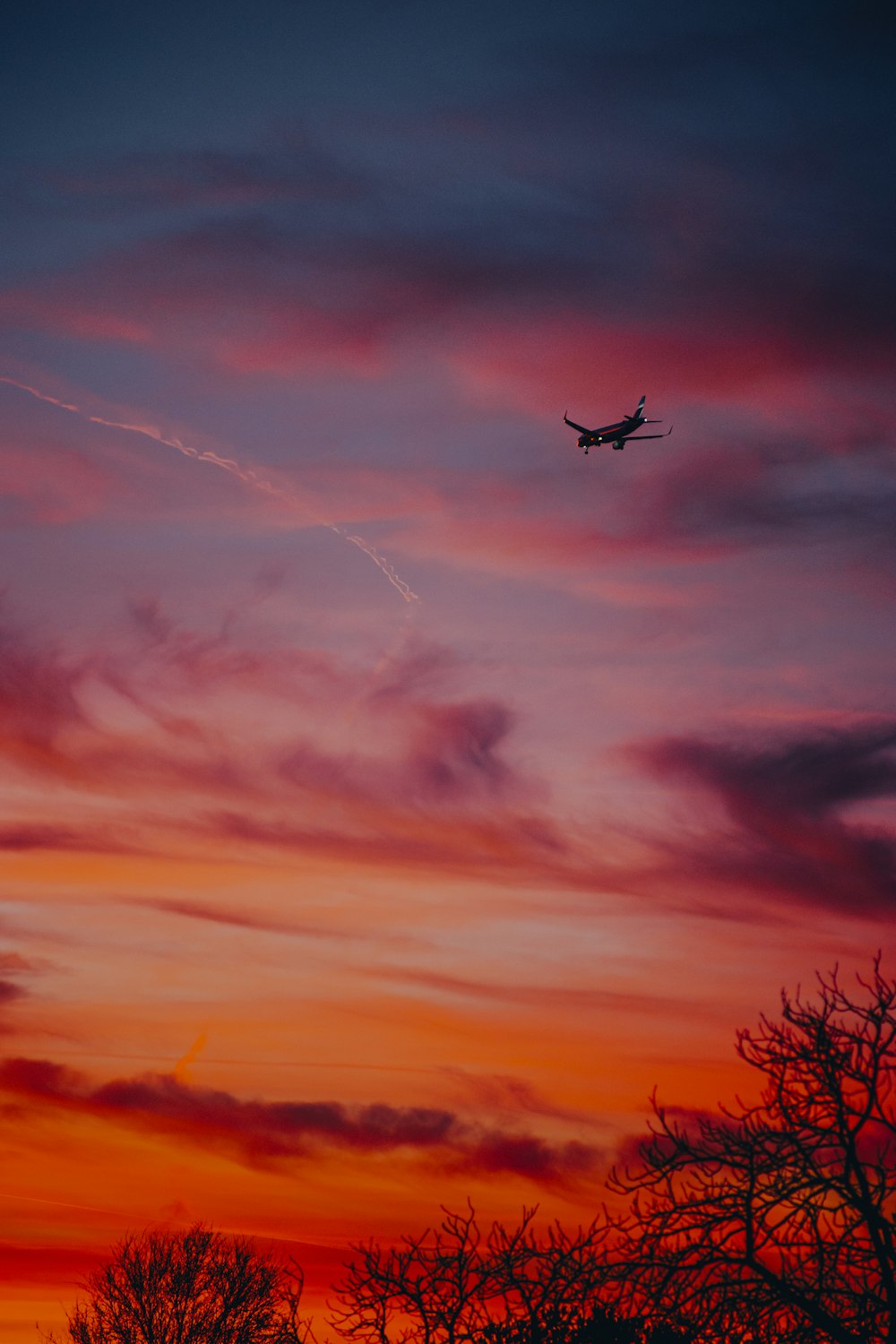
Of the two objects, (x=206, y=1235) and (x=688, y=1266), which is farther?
(x=206, y=1235)

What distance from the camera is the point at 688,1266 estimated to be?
15.4m

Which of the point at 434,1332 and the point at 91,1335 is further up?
the point at 434,1332

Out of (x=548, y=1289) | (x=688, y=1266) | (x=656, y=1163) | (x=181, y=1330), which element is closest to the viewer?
(x=688, y=1266)

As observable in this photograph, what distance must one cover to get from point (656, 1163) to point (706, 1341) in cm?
428

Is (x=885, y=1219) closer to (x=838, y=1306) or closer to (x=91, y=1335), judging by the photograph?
(x=838, y=1306)

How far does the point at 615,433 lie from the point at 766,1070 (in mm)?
47289

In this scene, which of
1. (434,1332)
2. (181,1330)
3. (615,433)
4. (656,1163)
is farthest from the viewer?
(615,433)

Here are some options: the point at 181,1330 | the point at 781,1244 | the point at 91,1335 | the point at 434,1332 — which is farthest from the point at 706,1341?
the point at 91,1335

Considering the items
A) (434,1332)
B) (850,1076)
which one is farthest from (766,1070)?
(434,1332)

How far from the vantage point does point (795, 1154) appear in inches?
639

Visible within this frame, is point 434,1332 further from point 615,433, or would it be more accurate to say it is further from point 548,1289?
point 615,433

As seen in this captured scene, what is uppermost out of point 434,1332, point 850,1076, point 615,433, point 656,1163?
point 615,433

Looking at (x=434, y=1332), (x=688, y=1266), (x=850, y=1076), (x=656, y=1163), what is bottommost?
(x=434, y=1332)

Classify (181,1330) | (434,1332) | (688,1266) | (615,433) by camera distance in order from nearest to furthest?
1. (688,1266)
2. (434,1332)
3. (181,1330)
4. (615,433)
